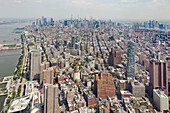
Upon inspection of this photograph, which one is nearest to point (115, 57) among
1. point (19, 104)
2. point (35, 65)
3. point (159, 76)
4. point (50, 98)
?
point (159, 76)

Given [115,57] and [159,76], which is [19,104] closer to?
[159,76]

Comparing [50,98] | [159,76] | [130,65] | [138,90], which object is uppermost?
[130,65]

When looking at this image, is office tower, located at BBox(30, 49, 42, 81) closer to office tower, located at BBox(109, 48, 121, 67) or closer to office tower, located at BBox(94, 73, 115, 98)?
office tower, located at BBox(94, 73, 115, 98)

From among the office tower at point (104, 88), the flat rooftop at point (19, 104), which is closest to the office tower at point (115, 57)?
the office tower at point (104, 88)

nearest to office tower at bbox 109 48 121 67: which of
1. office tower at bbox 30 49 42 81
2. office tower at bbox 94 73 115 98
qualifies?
office tower at bbox 94 73 115 98

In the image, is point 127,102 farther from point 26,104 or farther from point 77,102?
point 26,104

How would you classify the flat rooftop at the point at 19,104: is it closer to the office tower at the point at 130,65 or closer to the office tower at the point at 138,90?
the office tower at the point at 138,90
